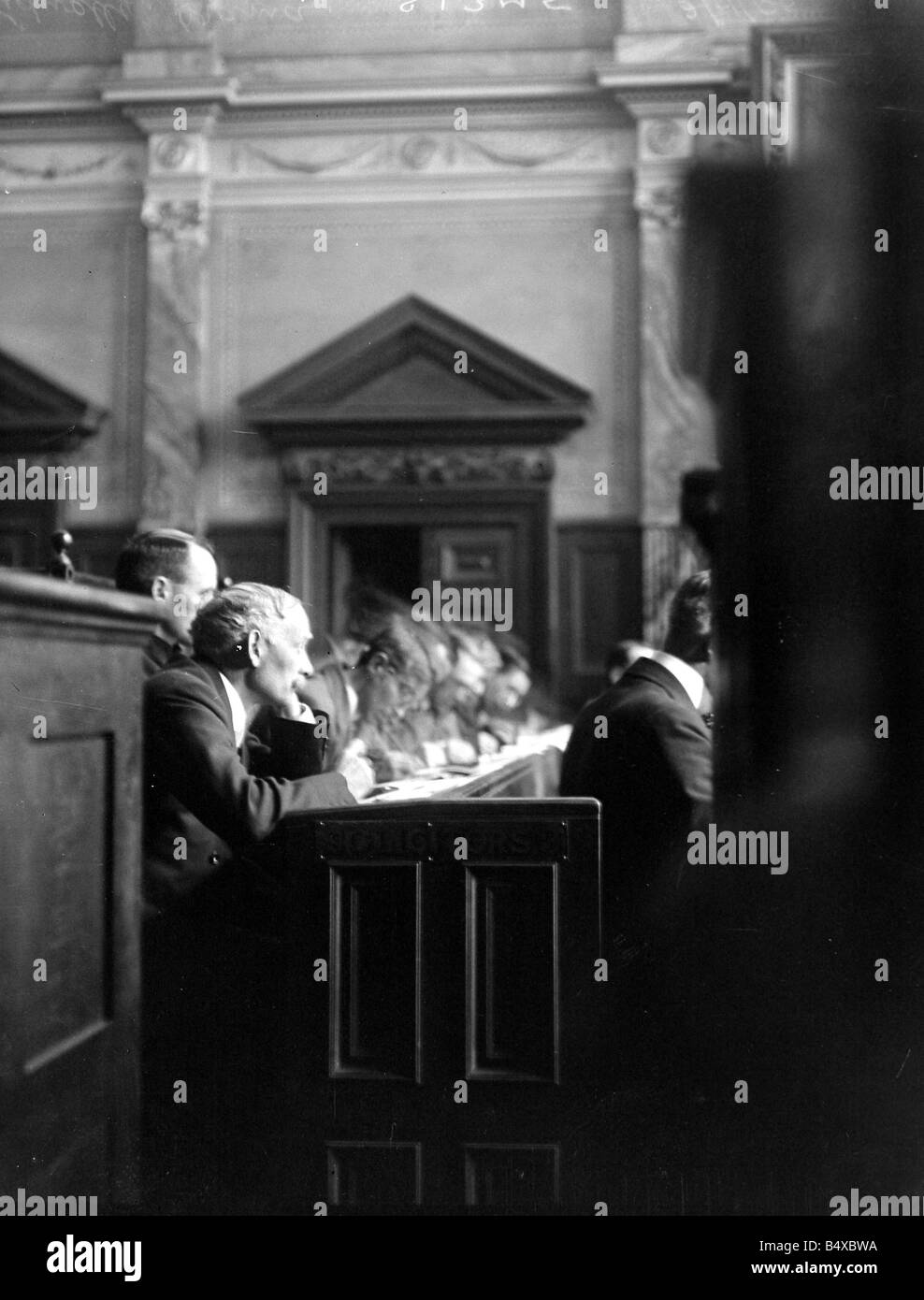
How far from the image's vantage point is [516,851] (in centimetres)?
198

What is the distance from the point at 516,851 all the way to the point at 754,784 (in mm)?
455

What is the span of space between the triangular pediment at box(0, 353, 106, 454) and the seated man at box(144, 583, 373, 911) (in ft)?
1.46

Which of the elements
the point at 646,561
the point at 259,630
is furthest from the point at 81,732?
the point at 646,561

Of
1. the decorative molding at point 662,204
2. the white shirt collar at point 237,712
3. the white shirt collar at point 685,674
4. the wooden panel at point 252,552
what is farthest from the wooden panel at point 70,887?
the decorative molding at point 662,204

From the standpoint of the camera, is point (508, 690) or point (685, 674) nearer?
point (685, 674)

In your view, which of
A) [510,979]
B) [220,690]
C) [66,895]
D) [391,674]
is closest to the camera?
[66,895]

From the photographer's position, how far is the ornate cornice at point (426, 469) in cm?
219

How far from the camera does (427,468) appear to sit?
86.2 inches

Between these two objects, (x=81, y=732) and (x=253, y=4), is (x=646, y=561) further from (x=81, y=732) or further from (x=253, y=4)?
(x=253, y=4)

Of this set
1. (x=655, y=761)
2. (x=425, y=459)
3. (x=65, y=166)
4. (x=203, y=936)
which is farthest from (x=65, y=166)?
(x=655, y=761)

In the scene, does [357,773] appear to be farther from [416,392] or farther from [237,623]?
[416,392]

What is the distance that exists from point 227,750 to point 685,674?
0.85 meters

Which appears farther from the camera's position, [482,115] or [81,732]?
[482,115]

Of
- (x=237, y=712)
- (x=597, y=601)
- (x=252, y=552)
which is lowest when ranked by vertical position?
(x=237, y=712)
